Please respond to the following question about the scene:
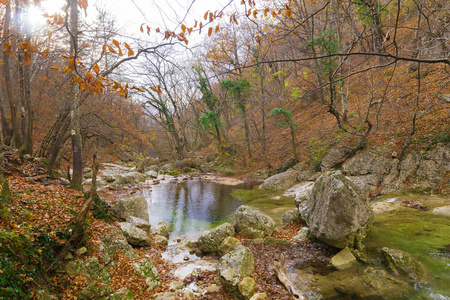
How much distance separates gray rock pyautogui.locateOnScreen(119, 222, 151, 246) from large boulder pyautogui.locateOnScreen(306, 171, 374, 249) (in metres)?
4.63

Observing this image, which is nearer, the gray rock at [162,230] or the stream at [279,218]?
the stream at [279,218]

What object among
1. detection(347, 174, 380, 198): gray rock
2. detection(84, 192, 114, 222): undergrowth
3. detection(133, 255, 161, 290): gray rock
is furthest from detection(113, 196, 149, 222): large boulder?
detection(347, 174, 380, 198): gray rock

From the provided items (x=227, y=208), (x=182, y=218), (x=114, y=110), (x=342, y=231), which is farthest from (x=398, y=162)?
(x=114, y=110)

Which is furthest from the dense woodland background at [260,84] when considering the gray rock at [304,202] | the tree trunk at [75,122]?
the gray rock at [304,202]

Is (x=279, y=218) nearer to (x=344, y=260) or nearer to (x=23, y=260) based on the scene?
(x=344, y=260)

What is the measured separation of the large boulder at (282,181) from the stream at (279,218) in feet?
2.01

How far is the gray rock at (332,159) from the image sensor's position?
12.4 meters

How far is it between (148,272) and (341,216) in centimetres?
451

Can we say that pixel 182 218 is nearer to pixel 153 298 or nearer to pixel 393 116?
pixel 153 298

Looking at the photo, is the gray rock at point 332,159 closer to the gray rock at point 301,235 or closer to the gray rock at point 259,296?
the gray rock at point 301,235

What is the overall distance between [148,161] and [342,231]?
2203 centimetres

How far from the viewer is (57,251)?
3.92 meters

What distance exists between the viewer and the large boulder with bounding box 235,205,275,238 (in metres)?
7.17

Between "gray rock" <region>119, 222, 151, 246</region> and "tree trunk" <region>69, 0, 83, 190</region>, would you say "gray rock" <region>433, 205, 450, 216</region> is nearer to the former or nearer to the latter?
"gray rock" <region>119, 222, 151, 246</region>
